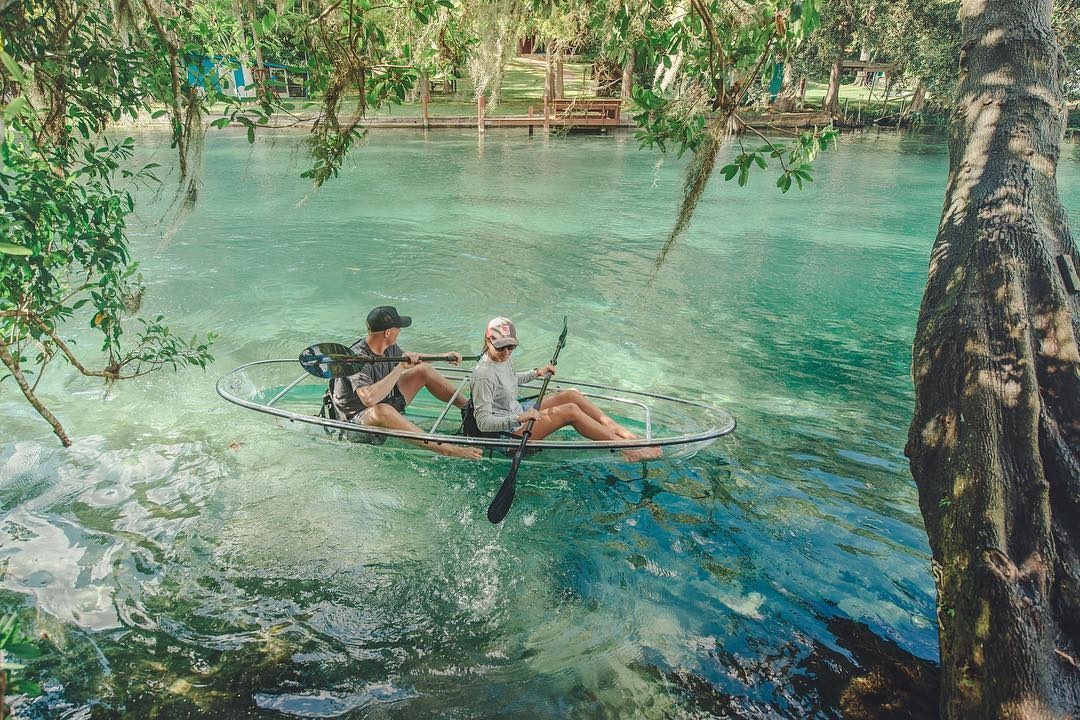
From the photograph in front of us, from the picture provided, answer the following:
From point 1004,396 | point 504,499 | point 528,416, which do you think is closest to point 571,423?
point 528,416

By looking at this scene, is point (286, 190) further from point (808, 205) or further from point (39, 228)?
point (39, 228)

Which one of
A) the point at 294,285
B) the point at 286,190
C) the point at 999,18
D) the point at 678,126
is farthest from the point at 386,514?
the point at 286,190

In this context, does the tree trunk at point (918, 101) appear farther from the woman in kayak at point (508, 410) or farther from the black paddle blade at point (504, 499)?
the black paddle blade at point (504, 499)

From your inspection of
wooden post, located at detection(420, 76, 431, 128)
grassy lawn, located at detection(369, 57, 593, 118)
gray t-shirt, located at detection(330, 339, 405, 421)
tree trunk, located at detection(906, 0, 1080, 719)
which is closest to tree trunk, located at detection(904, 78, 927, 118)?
grassy lawn, located at detection(369, 57, 593, 118)

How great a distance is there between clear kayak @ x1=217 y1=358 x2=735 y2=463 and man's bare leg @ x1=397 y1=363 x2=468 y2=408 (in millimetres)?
145

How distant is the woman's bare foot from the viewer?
5.89 meters

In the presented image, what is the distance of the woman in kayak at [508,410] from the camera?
5844mm

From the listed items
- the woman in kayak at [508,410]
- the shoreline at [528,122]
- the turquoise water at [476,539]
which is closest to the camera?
the turquoise water at [476,539]

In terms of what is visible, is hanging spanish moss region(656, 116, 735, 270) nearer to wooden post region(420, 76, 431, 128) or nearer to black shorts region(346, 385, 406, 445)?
black shorts region(346, 385, 406, 445)

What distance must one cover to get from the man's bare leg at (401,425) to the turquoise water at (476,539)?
20.5 inches

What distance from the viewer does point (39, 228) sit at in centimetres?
477

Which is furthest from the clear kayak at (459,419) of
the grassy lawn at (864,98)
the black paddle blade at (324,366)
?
the grassy lawn at (864,98)

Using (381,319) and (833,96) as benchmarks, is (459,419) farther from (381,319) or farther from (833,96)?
(833,96)

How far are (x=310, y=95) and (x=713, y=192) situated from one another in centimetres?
1775
